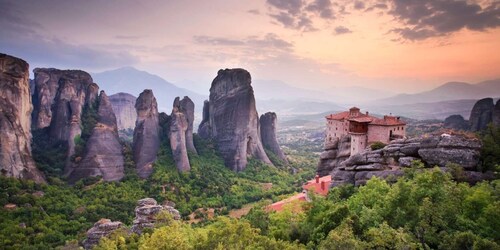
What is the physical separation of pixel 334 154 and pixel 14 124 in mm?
36942

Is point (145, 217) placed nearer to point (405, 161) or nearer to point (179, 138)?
point (405, 161)

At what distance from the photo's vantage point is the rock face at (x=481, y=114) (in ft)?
218

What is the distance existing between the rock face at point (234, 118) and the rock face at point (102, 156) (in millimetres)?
21609

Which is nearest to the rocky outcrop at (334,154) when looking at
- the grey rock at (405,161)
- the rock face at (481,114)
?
the grey rock at (405,161)

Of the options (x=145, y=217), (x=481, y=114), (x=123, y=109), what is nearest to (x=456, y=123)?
(x=481, y=114)

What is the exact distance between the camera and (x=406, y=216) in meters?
18.5

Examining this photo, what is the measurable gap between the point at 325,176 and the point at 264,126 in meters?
43.5

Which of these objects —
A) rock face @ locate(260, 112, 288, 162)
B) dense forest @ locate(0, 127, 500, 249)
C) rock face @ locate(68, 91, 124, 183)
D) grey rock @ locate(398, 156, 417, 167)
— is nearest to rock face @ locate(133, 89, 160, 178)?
dense forest @ locate(0, 127, 500, 249)

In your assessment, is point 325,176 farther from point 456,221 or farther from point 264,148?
point 264,148

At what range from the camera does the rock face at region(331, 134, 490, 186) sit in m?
25.3

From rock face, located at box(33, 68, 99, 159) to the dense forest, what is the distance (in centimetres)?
620

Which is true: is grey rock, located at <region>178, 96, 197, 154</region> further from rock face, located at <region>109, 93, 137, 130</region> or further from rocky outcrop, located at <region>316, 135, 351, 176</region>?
rock face, located at <region>109, 93, 137, 130</region>

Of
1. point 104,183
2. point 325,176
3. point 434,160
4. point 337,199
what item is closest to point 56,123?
point 104,183

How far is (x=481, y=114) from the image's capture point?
224ft
